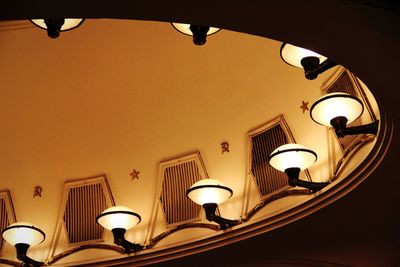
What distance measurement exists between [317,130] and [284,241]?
152 centimetres

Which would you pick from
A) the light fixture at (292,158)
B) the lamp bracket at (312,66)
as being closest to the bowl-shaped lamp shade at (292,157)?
the light fixture at (292,158)

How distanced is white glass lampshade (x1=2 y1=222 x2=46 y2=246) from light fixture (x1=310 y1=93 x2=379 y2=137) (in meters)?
4.20

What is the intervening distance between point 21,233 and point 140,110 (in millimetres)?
2740

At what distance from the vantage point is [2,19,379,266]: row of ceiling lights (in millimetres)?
6465

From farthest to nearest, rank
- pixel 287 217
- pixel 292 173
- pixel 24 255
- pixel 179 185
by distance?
1. pixel 179 185
2. pixel 24 255
3. pixel 287 217
4. pixel 292 173

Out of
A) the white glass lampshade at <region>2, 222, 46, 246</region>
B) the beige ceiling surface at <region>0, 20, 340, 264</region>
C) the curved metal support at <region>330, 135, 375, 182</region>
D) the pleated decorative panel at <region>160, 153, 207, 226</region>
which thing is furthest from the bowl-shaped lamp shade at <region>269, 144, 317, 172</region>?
the white glass lampshade at <region>2, 222, 46, 246</region>

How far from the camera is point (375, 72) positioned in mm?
6473

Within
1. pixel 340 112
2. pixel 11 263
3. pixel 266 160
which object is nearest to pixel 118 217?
pixel 266 160

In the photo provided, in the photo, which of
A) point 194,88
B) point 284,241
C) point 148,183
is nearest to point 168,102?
point 194,88

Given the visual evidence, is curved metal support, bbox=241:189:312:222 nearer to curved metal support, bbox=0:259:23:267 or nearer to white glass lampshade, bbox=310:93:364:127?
white glass lampshade, bbox=310:93:364:127

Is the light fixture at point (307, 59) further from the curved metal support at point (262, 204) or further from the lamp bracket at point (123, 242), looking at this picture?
the lamp bracket at point (123, 242)

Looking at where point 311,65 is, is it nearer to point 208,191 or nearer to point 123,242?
point 208,191

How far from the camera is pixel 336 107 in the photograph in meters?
7.14

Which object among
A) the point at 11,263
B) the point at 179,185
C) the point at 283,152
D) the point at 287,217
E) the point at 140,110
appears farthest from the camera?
the point at 140,110
